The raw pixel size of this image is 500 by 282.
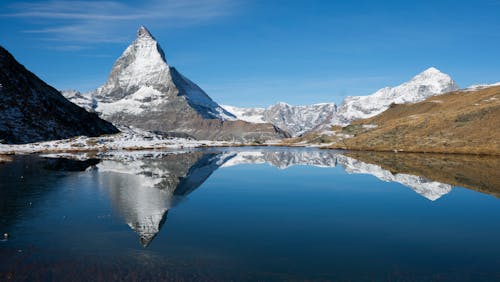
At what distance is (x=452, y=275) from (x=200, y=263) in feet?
48.3

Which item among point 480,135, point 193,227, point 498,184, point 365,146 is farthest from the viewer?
point 365,146

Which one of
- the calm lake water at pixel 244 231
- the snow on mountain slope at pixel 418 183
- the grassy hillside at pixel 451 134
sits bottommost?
the calm lake water at pixel 244 231

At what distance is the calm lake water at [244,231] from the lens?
2336 centimetres

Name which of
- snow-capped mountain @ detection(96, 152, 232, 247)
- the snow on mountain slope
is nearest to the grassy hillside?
the snow on mountain slope

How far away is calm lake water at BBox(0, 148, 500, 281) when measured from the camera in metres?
Answer: 23.4

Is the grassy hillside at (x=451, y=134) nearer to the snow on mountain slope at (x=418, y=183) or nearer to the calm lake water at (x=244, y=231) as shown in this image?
the snow on mountain slope at (x=418, y=183)

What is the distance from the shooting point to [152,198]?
46.0 m

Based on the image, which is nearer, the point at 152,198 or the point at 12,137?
the point at 152,198

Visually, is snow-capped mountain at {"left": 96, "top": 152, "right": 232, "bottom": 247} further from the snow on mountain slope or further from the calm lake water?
the snow on mountain slope

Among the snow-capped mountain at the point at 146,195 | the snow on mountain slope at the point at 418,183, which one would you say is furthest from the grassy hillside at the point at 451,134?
the snow-capped mountain at the point at 146,195

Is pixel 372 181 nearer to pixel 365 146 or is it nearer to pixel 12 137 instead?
pixel 365 146

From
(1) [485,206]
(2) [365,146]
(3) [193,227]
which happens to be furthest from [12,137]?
(1) [485,206]

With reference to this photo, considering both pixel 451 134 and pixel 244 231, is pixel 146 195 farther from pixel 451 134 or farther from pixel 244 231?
pixel 451 134

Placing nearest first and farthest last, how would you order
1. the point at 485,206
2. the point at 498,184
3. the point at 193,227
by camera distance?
the point at 193,227 → the point at 485,206 → the point at 498,184
